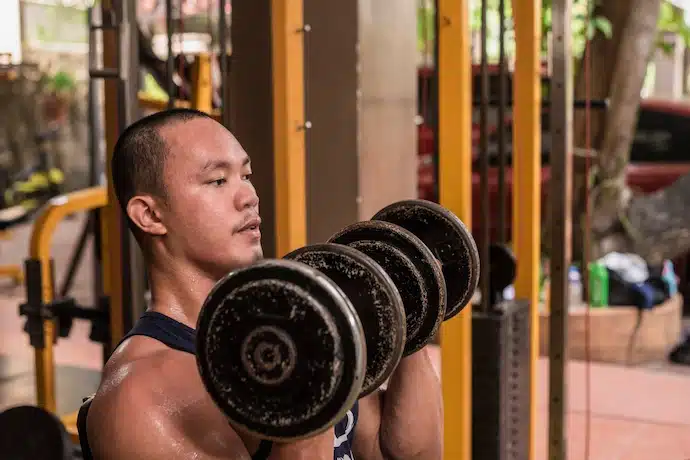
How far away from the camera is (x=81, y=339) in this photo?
221 inches

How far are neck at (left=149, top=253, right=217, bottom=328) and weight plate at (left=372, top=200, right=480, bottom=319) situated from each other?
1.15ft

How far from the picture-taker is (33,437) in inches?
A: 90.1

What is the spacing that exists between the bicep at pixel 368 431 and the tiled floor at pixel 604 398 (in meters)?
2.11

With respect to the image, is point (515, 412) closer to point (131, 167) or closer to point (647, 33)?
point (131, 167)

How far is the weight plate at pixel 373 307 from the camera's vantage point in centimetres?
114

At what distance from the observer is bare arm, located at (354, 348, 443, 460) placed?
1.58 m

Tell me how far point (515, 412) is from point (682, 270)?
392 centimetres

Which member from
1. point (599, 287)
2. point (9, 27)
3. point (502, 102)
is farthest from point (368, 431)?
point (599, 287)

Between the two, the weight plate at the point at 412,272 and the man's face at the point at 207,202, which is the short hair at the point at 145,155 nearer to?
the man's face at the point at 207,202

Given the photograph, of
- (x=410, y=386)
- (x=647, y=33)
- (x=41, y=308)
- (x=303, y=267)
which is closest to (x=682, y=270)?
(x=647, y=33)

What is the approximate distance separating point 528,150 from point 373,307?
67.5 inches

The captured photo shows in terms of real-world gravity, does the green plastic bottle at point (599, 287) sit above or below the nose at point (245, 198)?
below

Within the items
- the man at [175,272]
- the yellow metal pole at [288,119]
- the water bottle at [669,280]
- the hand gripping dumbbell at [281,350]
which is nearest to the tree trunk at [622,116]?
the water bottle at [669,280]

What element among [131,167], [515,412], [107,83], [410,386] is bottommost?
[515,412]
